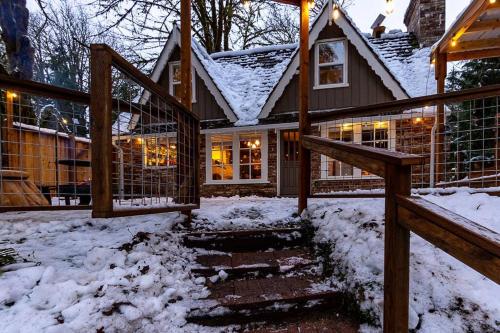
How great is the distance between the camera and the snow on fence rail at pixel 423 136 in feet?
10.7

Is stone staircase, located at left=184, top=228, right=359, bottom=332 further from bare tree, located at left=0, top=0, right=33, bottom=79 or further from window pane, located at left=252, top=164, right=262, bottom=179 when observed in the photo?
window pane, located at left=252, top=164, right=262, bottom=179

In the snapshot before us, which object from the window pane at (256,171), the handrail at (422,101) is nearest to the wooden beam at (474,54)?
the handrail at (422,101)

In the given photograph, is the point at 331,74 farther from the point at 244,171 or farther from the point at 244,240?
the point at 244,240

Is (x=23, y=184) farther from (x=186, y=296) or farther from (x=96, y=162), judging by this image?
(x=186, y=296)

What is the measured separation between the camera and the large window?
895cm

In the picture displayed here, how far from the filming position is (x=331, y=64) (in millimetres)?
8266

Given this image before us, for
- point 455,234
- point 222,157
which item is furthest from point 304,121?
point 222,157

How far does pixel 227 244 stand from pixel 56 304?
1429 mm

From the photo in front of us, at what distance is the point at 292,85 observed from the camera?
8.46 metres

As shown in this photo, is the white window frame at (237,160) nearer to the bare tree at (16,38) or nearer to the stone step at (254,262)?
the bare tree at (16,38)

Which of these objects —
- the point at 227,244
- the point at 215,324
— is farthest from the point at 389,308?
the point at 227,244

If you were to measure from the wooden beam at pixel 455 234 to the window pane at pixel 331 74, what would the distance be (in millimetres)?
7495

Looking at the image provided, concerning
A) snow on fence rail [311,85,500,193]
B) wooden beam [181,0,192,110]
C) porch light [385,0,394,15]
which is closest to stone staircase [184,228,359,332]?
snow on fence rail [311,85,500,193]

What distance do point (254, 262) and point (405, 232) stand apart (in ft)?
4.38
